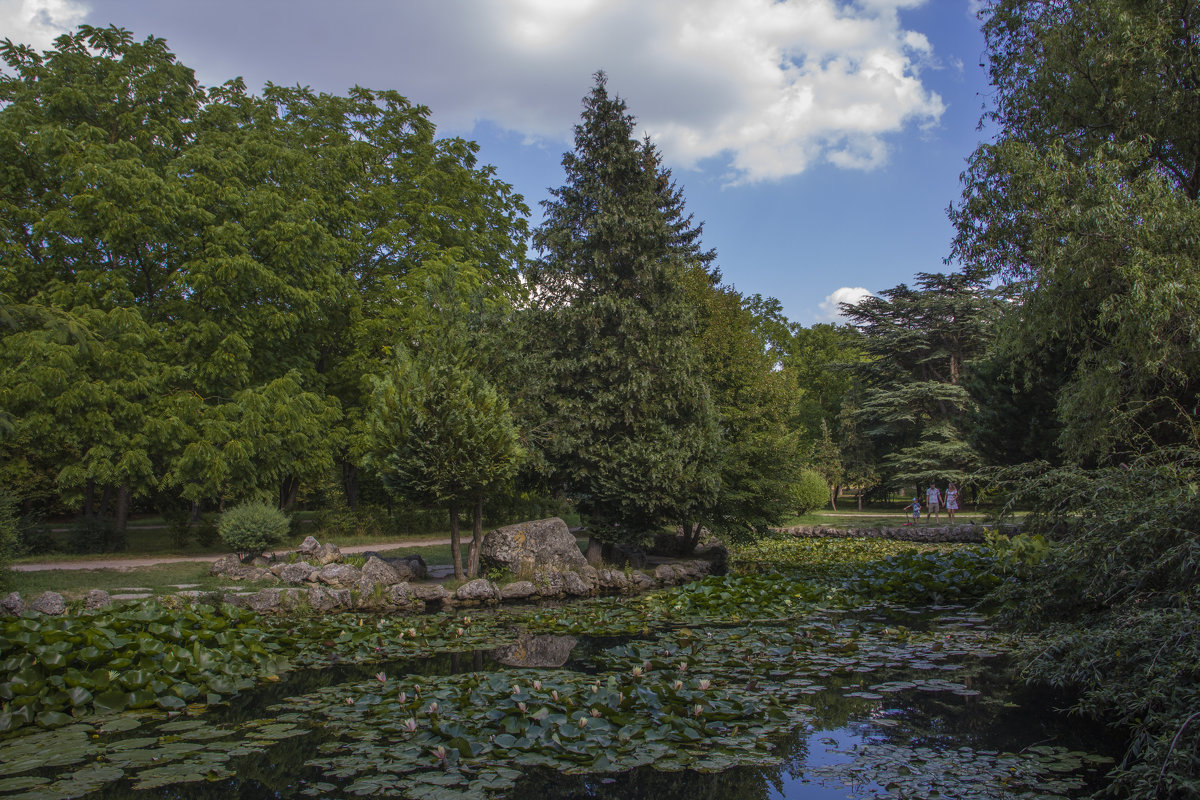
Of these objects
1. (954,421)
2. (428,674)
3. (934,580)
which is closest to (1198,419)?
(934,580)

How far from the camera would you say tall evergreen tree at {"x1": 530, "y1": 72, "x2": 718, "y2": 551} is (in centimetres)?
1503

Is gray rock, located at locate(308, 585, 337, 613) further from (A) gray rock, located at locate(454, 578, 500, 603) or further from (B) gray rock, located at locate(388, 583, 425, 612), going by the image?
(A) gray rock, located at locate(454, 578, 500, 603)

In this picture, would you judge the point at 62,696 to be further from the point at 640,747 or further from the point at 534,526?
the point at 534,526

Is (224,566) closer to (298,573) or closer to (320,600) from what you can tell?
(298,573)

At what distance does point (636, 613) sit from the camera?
10.2m

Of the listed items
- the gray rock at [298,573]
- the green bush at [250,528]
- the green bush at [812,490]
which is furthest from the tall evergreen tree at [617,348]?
the green bush at [812,490]

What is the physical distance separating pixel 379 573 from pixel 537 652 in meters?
5.24

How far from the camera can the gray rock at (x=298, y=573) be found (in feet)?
39.5

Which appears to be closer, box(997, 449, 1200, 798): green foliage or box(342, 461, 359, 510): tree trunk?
box(997, 449, 1200, 798): green foliage

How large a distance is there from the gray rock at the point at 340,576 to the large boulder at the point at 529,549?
2.52 m

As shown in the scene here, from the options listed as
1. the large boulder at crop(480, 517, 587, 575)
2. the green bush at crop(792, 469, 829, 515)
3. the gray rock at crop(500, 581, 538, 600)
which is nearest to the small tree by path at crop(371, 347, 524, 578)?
the large boulder at crop(480, 517, 587, 575)

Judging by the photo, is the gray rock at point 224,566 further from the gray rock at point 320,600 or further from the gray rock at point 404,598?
the gray rock at point 404,598

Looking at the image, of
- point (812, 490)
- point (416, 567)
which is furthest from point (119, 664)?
point (812, 490)

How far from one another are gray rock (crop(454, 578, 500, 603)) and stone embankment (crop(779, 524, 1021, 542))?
14401mm
